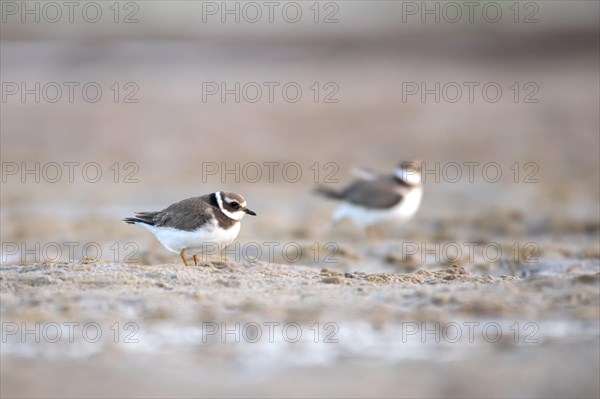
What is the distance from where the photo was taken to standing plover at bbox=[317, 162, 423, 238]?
14.0 metres

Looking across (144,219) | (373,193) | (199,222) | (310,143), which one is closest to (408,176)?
(373,193)

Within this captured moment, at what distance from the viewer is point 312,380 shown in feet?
21.9

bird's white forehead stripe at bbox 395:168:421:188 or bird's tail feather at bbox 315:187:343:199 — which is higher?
bird's white forehead stripe at bbox 395:168:421:188

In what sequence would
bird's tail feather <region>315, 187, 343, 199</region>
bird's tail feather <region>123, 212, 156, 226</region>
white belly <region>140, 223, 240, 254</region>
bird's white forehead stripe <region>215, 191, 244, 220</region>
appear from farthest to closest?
bird's tail feather <region>315, 187, 343, 199</region>
bird's tail feather <region>123, 212, 156, 226</region>
bird's white forehead stripe <region>215, 191, 244, 220</region>
white belly <region>140, 223, 240, 254</region>

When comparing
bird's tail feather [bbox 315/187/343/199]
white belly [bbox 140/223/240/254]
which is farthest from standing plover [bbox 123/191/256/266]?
bird's tail feather [bbox 315/187/343/199]

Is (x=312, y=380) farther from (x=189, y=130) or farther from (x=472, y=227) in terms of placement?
(x=189, y=130)

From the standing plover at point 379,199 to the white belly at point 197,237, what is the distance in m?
4.43

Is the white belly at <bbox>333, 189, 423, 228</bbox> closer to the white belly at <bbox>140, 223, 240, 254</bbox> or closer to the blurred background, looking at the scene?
the blurred background

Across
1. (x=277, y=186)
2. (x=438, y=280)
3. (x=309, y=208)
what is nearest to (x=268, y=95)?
(x=277, y=186)

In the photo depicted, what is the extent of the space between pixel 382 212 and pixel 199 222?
4.82 metres

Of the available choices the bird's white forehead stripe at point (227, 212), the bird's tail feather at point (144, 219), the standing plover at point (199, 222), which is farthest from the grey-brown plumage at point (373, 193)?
the bird's tail feather at point (144, 219)

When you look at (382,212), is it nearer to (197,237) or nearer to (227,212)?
(227,212)

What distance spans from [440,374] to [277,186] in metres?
12.1

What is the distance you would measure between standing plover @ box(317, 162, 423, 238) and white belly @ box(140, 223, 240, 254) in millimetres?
4429
